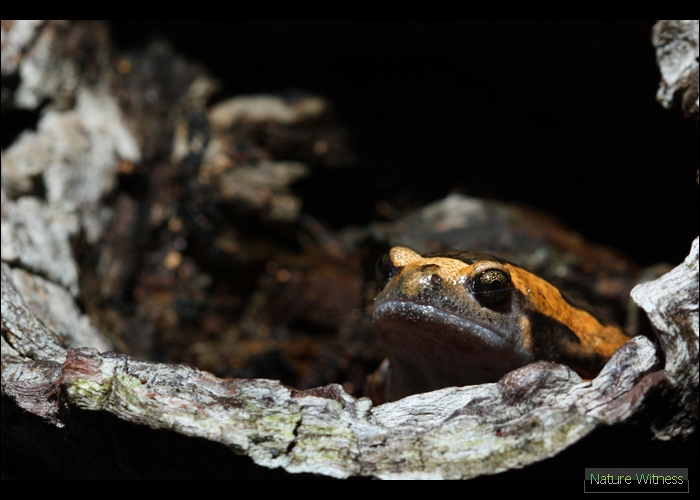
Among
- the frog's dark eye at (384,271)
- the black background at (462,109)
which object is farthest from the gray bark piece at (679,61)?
the black background at (462,109)

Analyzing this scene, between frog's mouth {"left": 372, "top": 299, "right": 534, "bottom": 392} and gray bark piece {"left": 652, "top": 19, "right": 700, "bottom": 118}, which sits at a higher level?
gray bark piece {"left": 652, "top": 19, "right": 700, "bottom": 118}

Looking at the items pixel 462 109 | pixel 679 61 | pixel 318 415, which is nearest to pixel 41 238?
pixel 318 415

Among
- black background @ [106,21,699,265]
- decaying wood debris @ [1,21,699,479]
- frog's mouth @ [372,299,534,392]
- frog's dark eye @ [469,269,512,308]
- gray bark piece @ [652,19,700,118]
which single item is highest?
black background @ [106,21,699,265]

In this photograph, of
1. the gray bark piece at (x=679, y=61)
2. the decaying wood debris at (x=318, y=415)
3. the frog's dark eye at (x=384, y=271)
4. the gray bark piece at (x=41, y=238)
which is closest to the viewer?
the decaying wood debris at (x=318, y=415)

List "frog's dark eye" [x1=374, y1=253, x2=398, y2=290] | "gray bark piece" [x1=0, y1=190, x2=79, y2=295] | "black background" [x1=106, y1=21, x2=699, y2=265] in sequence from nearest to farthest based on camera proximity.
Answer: "frog's dark eye" [x1=374, y1=253, x2=398, y2=290] < "gray bark piece" [x1=0, y1=190, x2=79, y2=295] < "black background" [x1=106, y1=21, x2=699, y2=265]

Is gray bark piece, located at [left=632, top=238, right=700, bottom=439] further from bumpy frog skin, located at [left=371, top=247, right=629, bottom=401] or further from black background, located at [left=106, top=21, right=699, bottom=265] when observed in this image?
black background, located at [left=106, top=21, right=699, bottom=265]

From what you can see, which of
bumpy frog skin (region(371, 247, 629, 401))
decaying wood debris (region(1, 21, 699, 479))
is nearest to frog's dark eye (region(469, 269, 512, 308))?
bumpy frog skin (region(371, 247, 629, 401))

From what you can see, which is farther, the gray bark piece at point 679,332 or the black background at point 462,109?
the black background at point 462,109

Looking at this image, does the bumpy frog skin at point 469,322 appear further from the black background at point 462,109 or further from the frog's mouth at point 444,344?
the black background at point 462,109

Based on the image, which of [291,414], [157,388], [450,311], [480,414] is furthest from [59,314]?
[480,414]

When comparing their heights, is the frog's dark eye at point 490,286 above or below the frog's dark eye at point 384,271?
below
